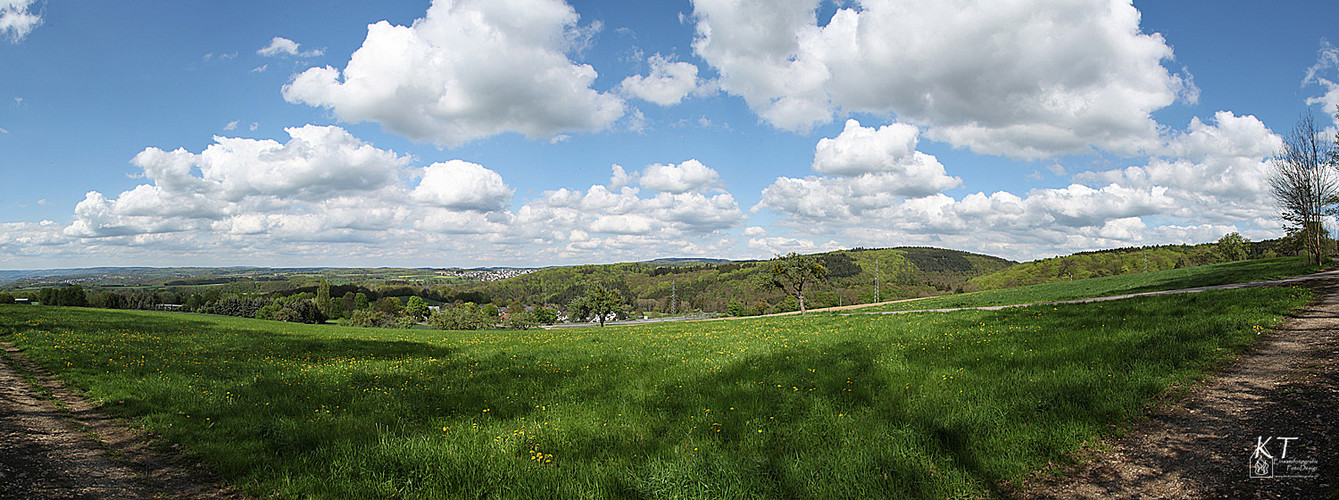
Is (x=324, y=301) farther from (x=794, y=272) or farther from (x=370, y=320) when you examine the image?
(x=794, y=272)

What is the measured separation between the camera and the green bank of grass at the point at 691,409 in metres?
5.36

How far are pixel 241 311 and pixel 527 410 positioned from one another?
13148 cm

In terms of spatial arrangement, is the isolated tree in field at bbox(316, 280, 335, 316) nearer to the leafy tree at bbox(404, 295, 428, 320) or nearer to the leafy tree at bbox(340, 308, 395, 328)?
the leafy tree at bbox(404, 295, 428, 320)

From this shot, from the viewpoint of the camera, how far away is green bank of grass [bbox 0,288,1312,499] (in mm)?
5355

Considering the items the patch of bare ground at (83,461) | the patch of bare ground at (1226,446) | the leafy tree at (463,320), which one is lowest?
the leafy tree at (463,320)

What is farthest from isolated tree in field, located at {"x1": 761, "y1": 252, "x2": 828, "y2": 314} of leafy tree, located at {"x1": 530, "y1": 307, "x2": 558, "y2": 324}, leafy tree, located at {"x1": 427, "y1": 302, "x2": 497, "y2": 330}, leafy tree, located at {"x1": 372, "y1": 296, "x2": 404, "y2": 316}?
leafy tree, located at {"x1": 372, "y1": 296, "x2": 404, "y2": 316}

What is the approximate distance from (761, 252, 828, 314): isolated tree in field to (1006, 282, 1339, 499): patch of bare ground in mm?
37722

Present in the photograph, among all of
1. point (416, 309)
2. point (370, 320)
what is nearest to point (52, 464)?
point (370, 320)

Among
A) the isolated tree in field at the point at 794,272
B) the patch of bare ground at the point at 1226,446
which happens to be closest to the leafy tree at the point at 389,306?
the isolated tree in field at the point at 794,272

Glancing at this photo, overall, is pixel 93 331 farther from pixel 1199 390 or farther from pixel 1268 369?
pixel 1268 369

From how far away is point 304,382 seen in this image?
1114 centimetres

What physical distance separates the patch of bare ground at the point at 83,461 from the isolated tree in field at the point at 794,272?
42486 mm

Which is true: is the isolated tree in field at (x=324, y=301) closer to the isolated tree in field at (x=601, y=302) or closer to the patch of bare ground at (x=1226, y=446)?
the isolated tree in field at (x=601, y=302)

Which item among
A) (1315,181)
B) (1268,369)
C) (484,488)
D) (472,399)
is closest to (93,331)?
(472,399)
